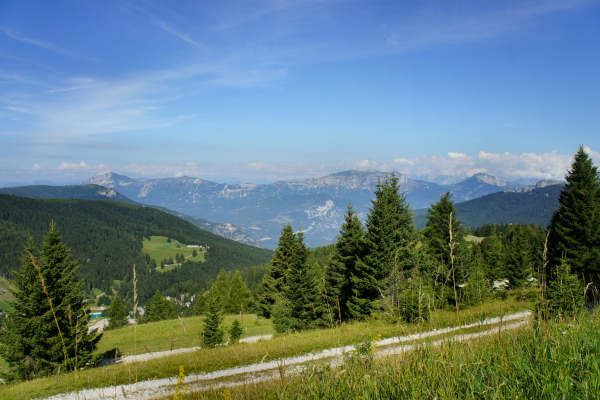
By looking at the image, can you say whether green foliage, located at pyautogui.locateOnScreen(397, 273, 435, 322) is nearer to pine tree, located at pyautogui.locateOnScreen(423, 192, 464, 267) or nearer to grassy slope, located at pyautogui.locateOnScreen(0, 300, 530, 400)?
grassy slope, located at pyautogui.locateOnScreen(0, 300, 530, 400)

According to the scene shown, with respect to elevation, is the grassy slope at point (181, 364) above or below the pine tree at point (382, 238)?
below

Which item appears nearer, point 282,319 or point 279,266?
point 282,319

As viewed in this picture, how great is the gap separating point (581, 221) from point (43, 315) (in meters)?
41.9

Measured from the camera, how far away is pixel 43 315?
19.2 m

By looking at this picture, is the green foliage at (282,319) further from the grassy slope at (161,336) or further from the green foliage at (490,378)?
the green foliage at (490,378)

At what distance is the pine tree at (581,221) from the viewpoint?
2798 cm

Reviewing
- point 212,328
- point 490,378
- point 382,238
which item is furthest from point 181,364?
point 382,238

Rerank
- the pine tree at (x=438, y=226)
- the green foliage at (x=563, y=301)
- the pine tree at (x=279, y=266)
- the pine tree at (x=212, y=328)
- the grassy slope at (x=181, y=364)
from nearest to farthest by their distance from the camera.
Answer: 1. the green foliage at (x=563, y=301)
2. the grassy slope at (x=181, y=364)
3. the pine tree at (x=212, y=328)
4. the pine tree at (x=438, y=226)
5. the pine tree at (x=279, y=266)

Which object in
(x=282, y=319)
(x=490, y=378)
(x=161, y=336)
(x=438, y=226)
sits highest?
(x=490, y=378)

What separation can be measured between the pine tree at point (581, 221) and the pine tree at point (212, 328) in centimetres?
2848

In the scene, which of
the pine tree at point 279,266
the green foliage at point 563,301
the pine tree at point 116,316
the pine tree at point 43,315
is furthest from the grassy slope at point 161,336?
the pine tree at point 116,316

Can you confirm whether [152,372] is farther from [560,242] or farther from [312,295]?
[560,242]

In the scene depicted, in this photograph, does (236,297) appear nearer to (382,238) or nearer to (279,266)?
(279,266)

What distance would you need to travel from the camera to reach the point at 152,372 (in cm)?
1183
